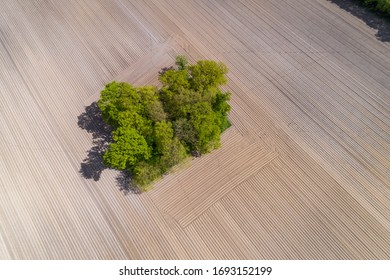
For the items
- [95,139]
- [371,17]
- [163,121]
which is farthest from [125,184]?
[371,17]

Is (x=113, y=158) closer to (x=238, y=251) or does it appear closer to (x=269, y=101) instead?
(x=238, y=251)

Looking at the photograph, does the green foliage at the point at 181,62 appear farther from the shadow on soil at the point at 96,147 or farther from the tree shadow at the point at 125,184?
the tree shadow at the point at 125,184

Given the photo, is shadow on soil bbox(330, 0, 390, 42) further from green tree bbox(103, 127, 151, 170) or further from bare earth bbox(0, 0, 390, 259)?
green tree bbox(103, 127, 151, 170)

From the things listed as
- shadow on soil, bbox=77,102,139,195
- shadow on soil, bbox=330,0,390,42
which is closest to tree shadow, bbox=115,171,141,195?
shadow on soil, bbox=77,102,139,195

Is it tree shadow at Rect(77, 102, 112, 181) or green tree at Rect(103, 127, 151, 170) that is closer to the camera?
green tree at Rect(103, 127, 151, 170)

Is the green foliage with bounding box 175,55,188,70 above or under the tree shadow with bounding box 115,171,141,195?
above
